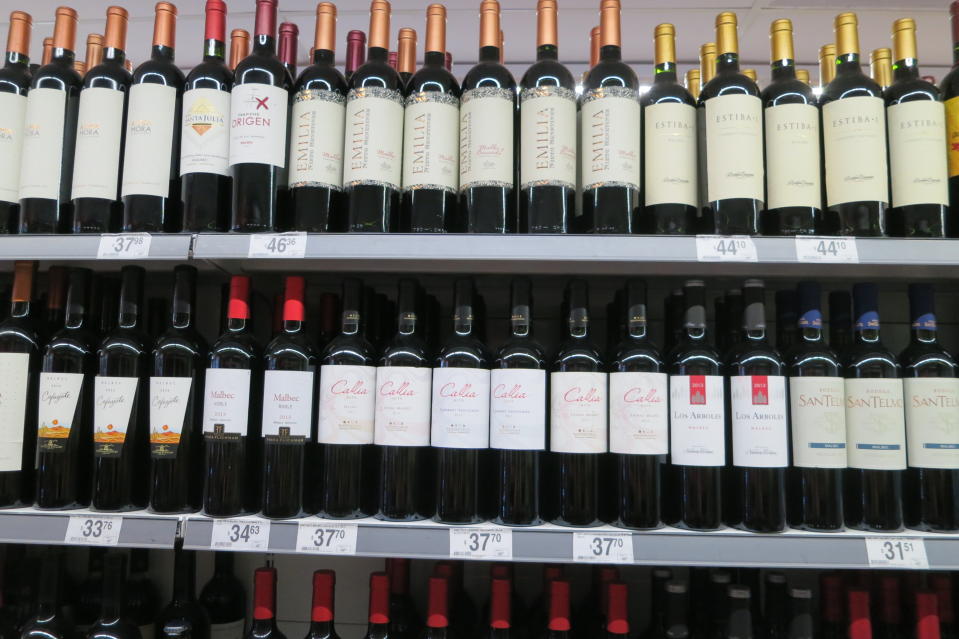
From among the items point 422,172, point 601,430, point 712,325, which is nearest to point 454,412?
point 601,430

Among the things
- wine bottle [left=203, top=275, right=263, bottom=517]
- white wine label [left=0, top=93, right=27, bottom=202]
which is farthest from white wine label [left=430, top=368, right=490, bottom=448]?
white wine label [left=0, top=93, right=27, bottom=202]

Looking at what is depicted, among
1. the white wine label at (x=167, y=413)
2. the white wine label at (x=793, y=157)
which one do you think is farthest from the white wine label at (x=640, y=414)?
the white wine label at (x=167, y=413)

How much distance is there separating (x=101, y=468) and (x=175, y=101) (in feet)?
2.20

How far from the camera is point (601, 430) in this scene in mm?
1018

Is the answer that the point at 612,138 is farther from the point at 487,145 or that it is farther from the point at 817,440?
the point at 817,440

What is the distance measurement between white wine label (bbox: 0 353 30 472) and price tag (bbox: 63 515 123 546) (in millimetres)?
190

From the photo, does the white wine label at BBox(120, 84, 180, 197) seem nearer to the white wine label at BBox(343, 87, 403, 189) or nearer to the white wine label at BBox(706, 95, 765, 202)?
the white wine label at BBox(343, 87, 403, 189)

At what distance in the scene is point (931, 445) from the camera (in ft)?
3.34

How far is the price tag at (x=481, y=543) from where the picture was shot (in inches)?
38.2

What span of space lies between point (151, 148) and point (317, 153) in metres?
0.30

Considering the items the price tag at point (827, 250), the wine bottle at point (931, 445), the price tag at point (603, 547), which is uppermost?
the price tag at point (827, 250)

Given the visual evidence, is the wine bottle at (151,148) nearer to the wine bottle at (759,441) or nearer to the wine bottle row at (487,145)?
the wine bottle row at (487,145)

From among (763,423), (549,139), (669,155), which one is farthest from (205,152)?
(763,423)

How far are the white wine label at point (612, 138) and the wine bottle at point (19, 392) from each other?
1.04 metres
